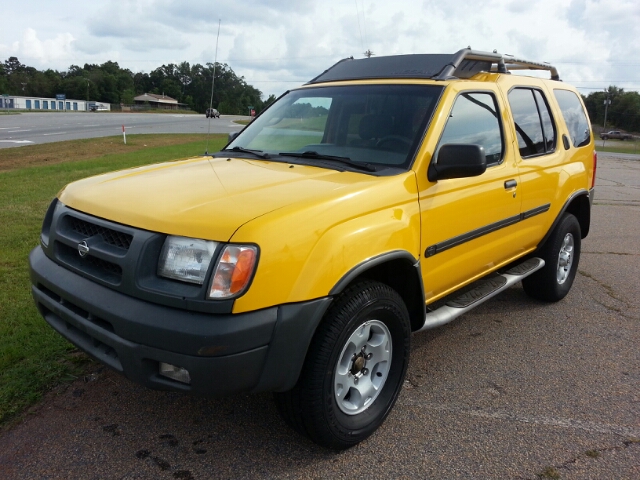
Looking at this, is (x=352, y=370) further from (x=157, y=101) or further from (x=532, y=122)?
(x=157, y=101)

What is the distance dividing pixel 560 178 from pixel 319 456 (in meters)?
3.29

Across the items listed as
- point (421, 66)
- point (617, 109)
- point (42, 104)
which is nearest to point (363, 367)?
point (421, 66)

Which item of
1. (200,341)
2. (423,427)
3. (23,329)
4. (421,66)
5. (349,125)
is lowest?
→ (423,427)

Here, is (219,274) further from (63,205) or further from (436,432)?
(436,432)

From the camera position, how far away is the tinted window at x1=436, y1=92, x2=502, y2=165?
11.6ft

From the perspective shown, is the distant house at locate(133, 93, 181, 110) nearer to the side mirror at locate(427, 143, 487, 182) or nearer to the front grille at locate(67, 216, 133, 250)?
the front grille at locate(67, 216, 133, 250)

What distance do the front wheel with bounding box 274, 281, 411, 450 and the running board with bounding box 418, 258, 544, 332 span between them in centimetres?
41

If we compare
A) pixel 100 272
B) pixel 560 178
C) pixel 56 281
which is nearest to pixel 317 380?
pixel 100 272

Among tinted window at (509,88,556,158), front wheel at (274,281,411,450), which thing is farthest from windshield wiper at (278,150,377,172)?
tinted window at (509,88,556,158)

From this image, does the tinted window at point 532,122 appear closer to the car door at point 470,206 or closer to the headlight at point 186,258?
the car door at point 470,206

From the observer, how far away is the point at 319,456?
2822 millimetres

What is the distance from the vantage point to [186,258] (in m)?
2.36

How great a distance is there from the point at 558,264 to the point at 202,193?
3.66 m

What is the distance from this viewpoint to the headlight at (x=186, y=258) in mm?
→ 2328
